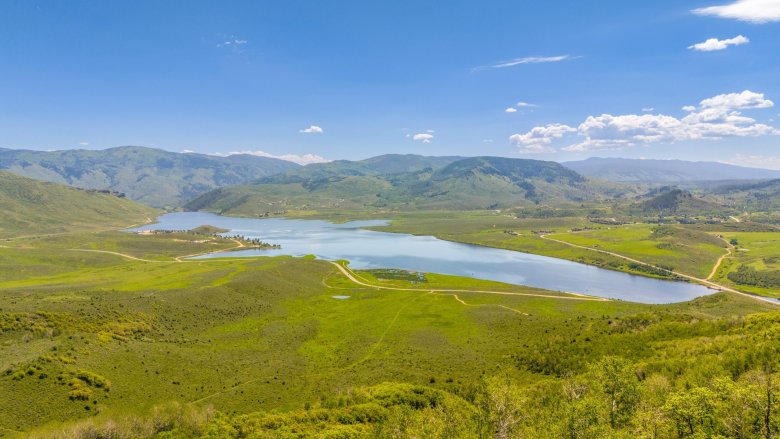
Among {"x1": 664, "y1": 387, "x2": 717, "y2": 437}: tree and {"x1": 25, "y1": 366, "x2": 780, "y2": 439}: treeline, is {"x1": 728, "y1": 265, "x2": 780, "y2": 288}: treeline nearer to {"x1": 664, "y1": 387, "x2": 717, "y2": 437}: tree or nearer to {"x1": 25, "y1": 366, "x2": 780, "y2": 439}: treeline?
{"x1": 25, "y1": 366, "x2": 780, "y2": 439}: treeline

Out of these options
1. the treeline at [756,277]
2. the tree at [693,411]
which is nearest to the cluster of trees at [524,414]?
the tree at [693,411]

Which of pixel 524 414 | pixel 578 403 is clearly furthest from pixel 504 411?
pixel 578 403

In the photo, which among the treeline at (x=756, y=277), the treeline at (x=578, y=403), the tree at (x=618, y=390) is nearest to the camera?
the treeline at (x=578, y=403)

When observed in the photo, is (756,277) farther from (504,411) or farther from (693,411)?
(504,411)

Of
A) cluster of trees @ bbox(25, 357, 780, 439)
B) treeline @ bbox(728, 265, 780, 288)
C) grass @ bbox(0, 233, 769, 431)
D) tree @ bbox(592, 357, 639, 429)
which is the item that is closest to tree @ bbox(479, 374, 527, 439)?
cluster of trees @ bbox(25, 357, 780, 439)

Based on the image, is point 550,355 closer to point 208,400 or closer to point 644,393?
point 644,393

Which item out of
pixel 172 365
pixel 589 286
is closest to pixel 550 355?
pixel 172 365

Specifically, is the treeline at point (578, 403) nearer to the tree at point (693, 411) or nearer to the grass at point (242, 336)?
the tree at point (693, 411)

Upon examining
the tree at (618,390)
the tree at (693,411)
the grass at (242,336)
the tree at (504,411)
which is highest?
the tree at (693,411)
